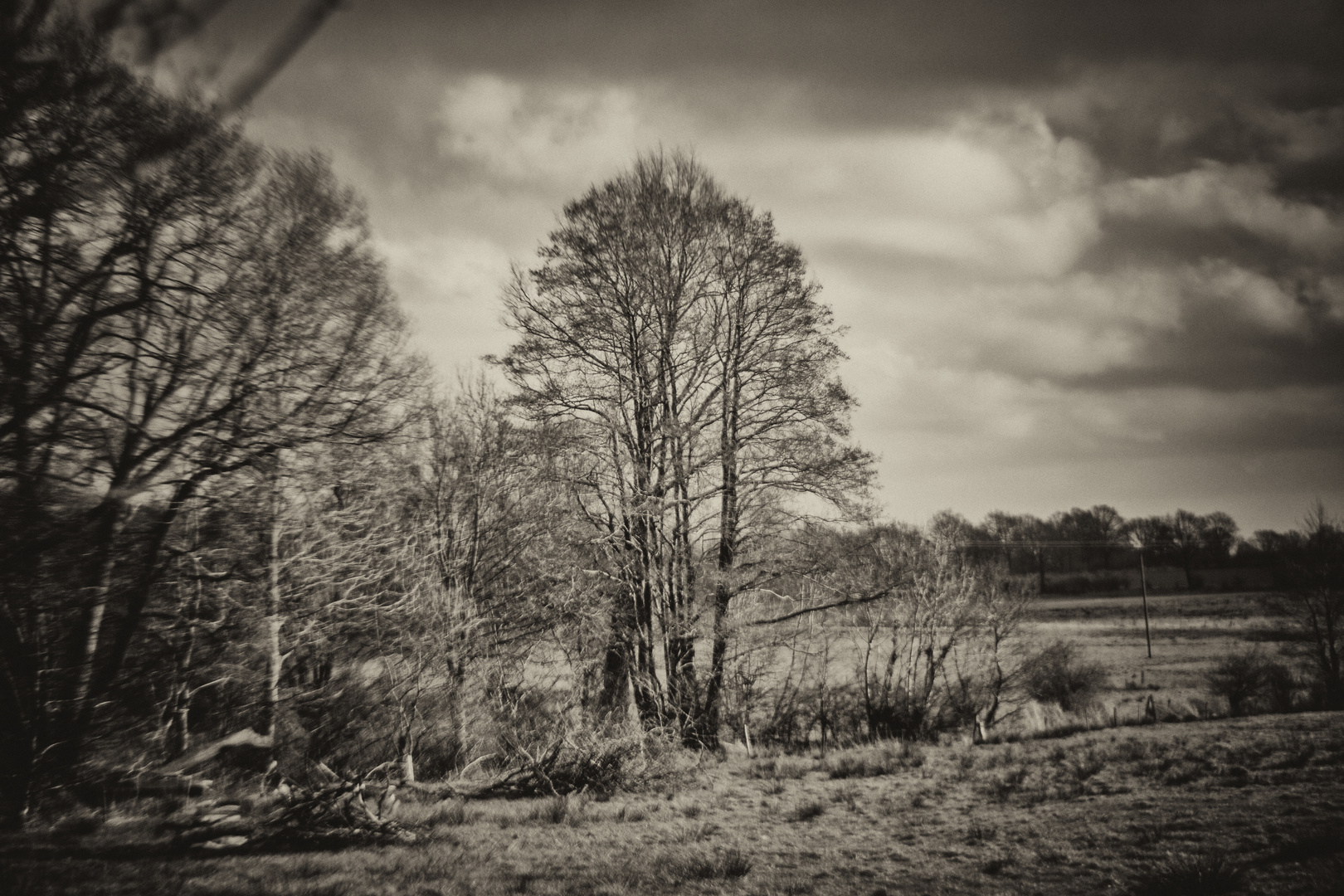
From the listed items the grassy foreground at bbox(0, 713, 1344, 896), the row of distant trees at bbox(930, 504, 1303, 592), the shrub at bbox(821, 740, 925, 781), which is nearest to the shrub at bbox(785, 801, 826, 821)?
the grassy foreground at bbox(0, 713, 1344, 896)

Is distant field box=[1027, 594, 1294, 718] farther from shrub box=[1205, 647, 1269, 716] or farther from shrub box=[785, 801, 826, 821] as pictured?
shrub box=[785, 801, 826, 821]

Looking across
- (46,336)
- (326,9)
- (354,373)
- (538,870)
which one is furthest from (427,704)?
(326,9)

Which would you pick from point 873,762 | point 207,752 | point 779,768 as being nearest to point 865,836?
point 779,768

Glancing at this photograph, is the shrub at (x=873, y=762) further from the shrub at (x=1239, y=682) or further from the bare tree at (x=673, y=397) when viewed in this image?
the shrub at (x=1239, y=682)

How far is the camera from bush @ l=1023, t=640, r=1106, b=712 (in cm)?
2147

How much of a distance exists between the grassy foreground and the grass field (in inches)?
1.3

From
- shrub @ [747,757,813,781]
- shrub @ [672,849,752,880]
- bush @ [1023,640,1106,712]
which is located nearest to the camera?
shrub @ [672,849,752,880]

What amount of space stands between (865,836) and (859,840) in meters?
0.22

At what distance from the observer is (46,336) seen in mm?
3729

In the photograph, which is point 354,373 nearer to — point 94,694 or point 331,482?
point 331,482

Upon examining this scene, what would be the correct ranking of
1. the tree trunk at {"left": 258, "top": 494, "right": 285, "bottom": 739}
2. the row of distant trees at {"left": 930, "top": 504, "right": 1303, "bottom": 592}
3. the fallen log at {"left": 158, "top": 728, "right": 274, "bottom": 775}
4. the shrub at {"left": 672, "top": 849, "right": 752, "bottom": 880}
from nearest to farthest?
the shrub at {"left": 672, "top": 849, "right": 752, "bottom": 880} < the tree trunk at {"left": 258, "top": 494, "right": 285, "bottom": 739} < the fallen log at {"left": 158, "top": 728, "right": 274, "bottom": 775} < the row of distant trees at {"left": 930, "top": 504, "right": 1303, "bottom": 592}

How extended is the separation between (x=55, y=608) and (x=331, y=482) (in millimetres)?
3220

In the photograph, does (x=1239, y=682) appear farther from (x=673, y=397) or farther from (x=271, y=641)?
(x=271, y=641)

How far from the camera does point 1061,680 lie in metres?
22.1
